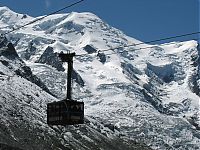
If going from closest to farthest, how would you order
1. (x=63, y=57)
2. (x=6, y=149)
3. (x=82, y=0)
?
(x=82, y=0) < (x=63, y=57) < (x=6, y=149)

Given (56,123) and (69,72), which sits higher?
(69,72)

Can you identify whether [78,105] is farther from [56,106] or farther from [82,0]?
[82,0]

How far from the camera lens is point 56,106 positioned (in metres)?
60.8

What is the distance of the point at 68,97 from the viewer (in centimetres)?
5875

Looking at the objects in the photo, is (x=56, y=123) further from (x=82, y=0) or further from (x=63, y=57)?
(x=82, y=0)

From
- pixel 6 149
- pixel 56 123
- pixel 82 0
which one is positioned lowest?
pixel 6 149

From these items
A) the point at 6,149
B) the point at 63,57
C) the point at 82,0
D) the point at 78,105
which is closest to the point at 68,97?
the point at 78,105

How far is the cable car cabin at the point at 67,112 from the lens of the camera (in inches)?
2335

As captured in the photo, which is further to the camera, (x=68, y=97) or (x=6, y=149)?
(x=6, y=149)

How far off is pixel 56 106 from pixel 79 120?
2927mm

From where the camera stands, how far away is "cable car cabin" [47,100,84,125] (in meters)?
59.3

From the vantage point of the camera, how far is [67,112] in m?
Answer: 59.3

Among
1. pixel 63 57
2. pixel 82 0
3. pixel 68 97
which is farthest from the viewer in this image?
pixel 68 97

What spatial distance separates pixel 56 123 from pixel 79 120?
2547 millimetres
